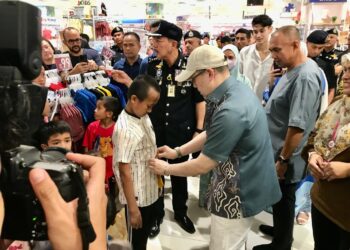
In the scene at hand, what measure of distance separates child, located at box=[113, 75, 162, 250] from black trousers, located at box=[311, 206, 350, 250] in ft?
2.93

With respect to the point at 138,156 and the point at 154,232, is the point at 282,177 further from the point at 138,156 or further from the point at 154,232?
the point at 154,232

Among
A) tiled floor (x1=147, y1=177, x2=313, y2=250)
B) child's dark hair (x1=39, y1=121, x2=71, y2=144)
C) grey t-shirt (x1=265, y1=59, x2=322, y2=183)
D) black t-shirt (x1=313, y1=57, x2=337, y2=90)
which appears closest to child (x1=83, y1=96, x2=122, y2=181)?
child's dark hair (x1=39, y1=121, x2=71, y2=144)

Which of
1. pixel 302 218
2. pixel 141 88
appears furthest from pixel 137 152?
pixel 302 218

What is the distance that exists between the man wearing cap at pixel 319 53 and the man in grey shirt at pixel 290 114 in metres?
1.80

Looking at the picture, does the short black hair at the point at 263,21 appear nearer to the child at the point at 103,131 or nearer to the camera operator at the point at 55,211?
the child at the point at 103,131

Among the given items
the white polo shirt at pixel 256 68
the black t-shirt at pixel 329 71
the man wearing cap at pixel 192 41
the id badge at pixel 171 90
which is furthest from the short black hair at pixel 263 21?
the id badge at pixel 171 90

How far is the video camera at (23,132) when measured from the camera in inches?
23.7

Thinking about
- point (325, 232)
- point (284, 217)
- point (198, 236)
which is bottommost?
point (198, 236)

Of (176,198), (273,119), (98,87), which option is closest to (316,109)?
(273,119)

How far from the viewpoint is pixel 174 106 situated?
2.67 m

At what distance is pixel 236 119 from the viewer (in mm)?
1456

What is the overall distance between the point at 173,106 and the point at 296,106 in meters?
1.02

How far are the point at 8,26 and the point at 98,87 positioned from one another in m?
2.34

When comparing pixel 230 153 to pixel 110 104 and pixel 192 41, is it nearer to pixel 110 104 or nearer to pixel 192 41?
pixel 110 104
